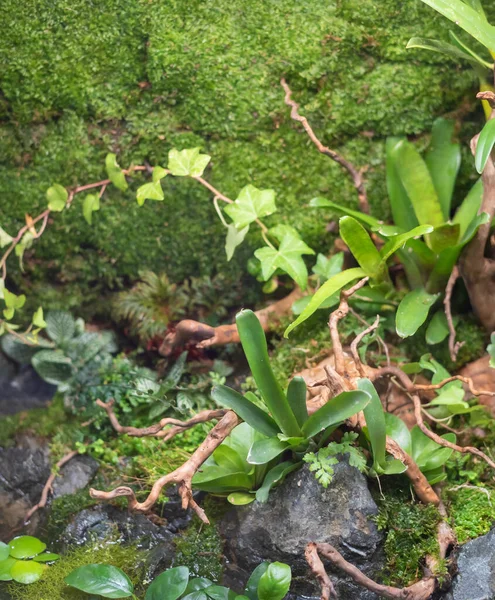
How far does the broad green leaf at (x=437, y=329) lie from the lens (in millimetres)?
3014

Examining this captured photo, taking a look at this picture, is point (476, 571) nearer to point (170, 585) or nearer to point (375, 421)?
point (375, 421)

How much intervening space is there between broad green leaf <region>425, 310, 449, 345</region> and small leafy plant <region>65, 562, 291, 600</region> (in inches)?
54.1

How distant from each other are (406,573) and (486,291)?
138 centimetres

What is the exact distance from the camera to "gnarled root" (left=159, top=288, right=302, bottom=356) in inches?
125

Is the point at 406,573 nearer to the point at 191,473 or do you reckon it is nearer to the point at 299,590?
the point at 299,590

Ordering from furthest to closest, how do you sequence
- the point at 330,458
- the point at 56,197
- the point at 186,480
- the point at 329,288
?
1. the point at 56,197
2. the point at 329,288
3. the point at 330,458
4. the point at 186,480

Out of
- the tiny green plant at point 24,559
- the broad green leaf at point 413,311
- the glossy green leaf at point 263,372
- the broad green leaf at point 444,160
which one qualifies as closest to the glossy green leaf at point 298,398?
the glossy green leaf at point 263,372

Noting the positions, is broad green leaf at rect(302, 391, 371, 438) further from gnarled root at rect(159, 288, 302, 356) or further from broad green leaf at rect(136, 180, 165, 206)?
broad green leaf at rect(136, 180, 165, 206)

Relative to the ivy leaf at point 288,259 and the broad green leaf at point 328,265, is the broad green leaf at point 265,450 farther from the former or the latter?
the broad green leaf at point 328,265

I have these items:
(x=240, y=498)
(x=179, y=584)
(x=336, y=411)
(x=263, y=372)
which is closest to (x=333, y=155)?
(x=263, y=372)

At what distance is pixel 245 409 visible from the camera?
8.07 feet

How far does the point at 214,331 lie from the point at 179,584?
1316mm

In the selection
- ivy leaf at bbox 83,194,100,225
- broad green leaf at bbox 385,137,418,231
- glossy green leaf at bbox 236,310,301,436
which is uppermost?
ivy leaf at bbox 83,194,100,225

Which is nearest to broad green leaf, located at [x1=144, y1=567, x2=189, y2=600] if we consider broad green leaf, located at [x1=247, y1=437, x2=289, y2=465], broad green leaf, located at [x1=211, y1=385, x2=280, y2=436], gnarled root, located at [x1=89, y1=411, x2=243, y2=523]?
gnarled root, located at [x1=89, y1=411, x2=243, y2=523]
